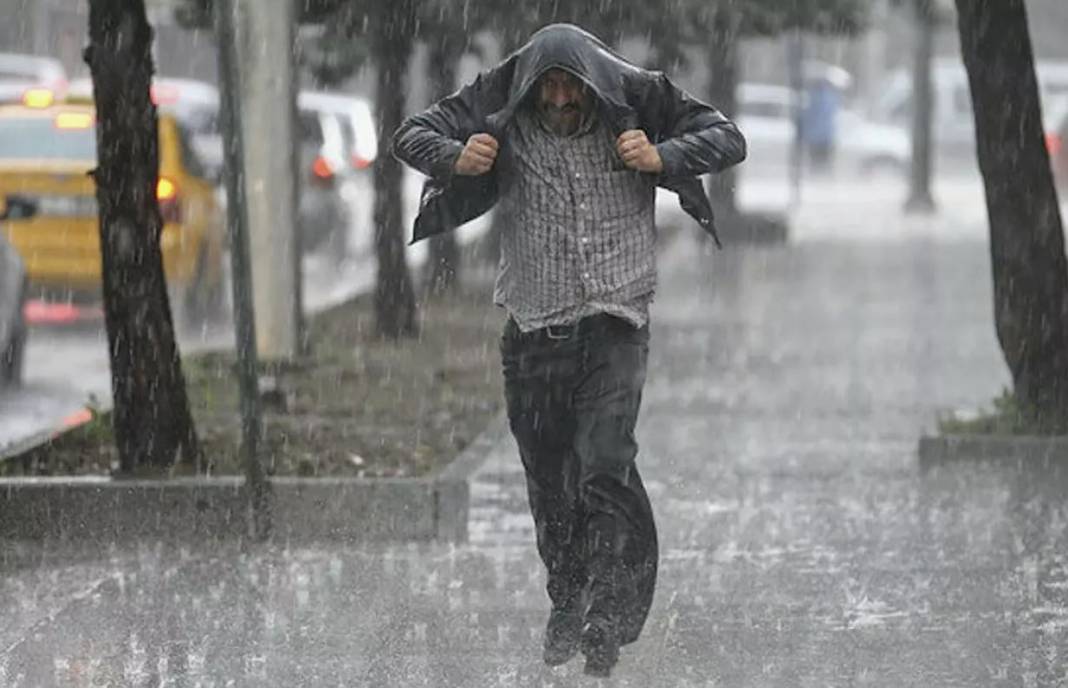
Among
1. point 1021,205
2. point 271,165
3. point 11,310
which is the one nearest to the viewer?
point 1021,205

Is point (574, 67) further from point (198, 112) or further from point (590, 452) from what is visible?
point (198, 112)

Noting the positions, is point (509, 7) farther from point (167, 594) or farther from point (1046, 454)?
point (167, 594)

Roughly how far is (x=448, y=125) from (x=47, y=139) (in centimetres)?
1309

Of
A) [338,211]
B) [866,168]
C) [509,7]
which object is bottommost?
[866,168]

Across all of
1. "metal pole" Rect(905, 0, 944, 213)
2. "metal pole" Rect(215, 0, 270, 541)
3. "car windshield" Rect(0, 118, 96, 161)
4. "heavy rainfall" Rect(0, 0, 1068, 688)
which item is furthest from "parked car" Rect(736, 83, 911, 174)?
"metal pole" Rect(215, 0, 270, 541)

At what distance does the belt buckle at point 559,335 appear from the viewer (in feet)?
25.7

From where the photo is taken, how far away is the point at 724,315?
21.3m

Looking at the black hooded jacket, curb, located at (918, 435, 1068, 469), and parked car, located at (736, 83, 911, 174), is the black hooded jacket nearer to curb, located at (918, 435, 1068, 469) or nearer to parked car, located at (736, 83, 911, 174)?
curb, located at (918, 435, 1068, 469)

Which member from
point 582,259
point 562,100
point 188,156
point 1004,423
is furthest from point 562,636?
point 188,156

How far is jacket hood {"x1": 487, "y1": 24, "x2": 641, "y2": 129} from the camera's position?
297 inches

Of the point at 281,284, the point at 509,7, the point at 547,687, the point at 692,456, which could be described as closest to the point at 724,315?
the point at 509,7

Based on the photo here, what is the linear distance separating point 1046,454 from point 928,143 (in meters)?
28.2

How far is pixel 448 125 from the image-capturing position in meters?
7.98

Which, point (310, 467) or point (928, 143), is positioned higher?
point (310, 467)
